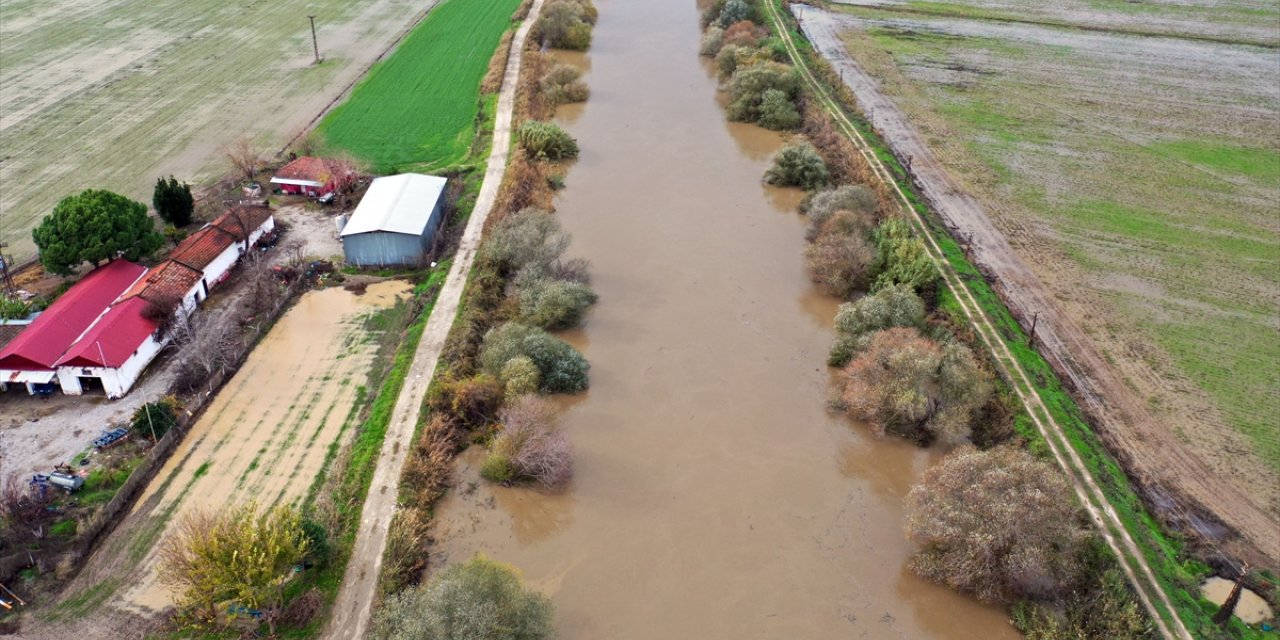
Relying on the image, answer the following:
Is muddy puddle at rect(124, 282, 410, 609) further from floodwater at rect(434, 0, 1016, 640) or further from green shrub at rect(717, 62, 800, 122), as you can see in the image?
green shrub at rect(717, 62, 800, 122)

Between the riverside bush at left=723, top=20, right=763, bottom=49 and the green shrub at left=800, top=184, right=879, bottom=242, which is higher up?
the riverside bush at left=723, top=20, right=763, bottom=49

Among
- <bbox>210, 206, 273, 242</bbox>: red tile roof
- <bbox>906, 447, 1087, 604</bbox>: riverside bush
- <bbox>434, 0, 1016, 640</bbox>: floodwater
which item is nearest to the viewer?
<bbox>906, 447, 1087, 604</bbox>: riverside bush

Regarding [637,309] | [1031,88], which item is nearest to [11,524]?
[637,309]

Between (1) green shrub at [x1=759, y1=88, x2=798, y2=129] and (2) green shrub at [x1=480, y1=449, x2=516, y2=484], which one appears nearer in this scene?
(2) green shrub at [x1=480, y1=449, x2=516, y2=484]

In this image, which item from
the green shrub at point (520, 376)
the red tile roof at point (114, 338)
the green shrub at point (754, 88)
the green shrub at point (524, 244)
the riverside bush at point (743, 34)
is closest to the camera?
the red tile roof at point (114, 338)

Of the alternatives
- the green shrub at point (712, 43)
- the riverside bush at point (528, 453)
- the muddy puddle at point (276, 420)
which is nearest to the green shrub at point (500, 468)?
the riverside bush at point (528, 453)

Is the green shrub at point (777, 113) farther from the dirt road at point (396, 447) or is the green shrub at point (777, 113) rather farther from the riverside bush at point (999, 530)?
the riverside bush at point (999, 530)

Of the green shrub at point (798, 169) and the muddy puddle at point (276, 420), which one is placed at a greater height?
the green shrub at point (798, 169)

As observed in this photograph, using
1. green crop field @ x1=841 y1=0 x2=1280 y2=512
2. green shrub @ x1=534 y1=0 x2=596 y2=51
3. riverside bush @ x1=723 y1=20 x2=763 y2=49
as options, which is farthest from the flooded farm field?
green shrub @ x1=534 y1=0 x2=596 y2=51

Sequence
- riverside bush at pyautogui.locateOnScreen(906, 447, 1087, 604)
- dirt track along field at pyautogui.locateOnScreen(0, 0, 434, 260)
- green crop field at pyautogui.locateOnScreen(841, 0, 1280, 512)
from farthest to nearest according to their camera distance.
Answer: dirt track along field at pyautogui.locateOnScreen(0, 0, 434, 260) < green crop field at pyautogui.locateOnScreen(841, 0, 1280, 512) < riverside bush at pyautogui.locateOnScreen(906, 447, 1087, 604)
